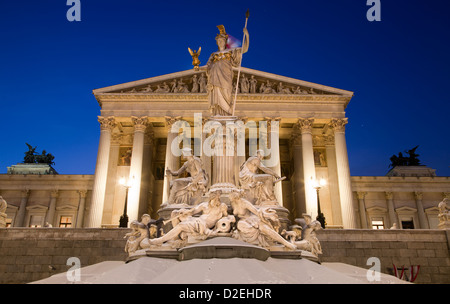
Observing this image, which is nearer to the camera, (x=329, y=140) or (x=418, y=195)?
(x=329, y=140)

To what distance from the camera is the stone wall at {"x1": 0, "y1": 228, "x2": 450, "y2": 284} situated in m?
16.2

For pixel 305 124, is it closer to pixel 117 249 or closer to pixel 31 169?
pixel 117 249

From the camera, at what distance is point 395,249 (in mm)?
17297

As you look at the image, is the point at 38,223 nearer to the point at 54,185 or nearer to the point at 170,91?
the point at 54,185

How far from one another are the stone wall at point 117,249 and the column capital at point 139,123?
19.0m

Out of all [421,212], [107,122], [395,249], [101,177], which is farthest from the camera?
[421,212]

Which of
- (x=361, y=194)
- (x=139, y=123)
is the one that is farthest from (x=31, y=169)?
(x=361, y=194)

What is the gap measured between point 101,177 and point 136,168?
342cm

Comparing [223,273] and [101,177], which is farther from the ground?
[101,177]

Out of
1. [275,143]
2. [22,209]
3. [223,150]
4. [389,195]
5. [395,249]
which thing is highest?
[275,143]

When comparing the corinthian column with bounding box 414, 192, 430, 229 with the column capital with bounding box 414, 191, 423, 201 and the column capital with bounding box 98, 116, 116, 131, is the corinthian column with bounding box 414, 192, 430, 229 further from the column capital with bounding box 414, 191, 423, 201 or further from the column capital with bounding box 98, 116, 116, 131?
the column capital with bounding box 98, 116, 116, 131

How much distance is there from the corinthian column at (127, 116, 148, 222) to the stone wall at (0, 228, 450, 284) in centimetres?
1348

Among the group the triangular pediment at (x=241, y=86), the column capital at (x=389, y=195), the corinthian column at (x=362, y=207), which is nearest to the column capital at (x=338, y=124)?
the triangular pediment at (x=241, y=86)

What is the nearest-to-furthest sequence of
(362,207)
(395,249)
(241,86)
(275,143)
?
(395,249), (275,143), (241,86), (362,207)
